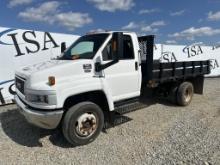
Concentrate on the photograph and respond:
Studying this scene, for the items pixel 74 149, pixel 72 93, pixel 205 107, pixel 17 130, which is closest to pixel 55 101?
pixel 72 93

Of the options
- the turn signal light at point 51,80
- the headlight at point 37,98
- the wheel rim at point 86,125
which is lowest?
the wheel rim at point 86,125

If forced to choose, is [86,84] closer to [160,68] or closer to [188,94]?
[160,68]

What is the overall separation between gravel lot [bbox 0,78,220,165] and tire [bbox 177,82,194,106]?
918mm

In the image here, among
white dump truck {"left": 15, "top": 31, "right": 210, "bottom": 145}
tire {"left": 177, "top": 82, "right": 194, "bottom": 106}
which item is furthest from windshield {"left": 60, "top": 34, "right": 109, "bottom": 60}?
tire {"left": 177, "top": 82, "right": 194, "bottom": 106}

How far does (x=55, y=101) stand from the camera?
15.6ft

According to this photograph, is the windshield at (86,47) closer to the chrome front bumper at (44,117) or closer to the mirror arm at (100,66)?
the mirror arm at (100,66)

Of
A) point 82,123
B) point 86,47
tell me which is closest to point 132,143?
point 82,123

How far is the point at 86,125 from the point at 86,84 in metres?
0.88

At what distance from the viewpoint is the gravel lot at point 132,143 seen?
4793 mm

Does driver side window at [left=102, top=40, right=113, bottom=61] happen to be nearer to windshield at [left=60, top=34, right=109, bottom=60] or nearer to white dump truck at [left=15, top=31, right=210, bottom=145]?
white dump truck at [left=15, top=31, right=210, bottom=145]

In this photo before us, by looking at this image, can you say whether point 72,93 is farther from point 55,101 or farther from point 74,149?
point 74,149

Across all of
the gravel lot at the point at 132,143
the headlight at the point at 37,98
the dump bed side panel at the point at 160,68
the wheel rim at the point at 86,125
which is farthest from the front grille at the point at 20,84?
the dump bed side panel at the point at 160,68

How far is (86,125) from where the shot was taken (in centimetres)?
535

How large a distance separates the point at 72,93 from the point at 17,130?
217 cm
